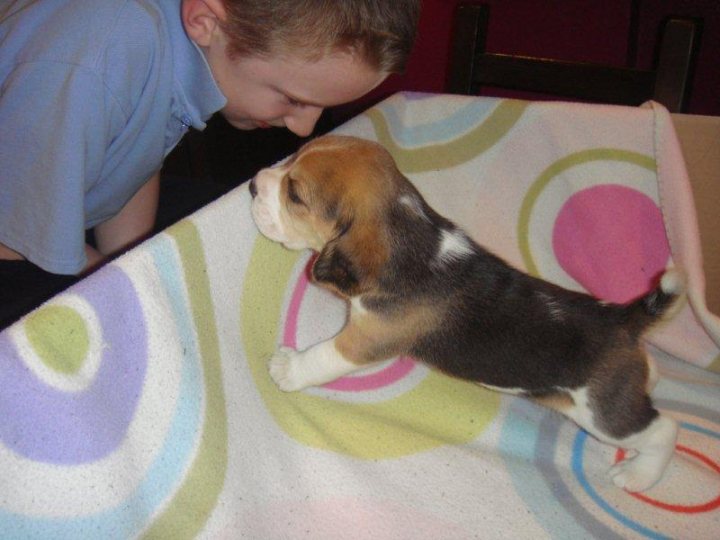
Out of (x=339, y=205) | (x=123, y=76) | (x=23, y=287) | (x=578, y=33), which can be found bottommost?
(x=578, y=33)

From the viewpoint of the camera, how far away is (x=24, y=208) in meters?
1.01

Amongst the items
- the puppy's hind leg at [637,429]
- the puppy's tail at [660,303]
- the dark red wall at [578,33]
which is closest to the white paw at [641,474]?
the puppy's hind leg at [637,429]

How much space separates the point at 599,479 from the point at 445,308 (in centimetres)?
45

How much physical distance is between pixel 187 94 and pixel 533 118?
821mm

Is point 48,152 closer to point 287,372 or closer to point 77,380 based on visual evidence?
point 77,380

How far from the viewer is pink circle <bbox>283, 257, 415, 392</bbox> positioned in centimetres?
123

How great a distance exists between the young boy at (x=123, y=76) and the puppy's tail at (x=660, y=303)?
0.65m

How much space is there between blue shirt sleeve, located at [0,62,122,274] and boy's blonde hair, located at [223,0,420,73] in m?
0.26

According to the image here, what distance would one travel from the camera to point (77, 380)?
730mm

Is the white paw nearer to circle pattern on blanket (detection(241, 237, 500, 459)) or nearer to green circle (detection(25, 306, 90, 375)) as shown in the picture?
circle pattern on blanket (detection(241, 237, 500, 459))

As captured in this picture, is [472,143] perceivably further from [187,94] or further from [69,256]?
[69,256]

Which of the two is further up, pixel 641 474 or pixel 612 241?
pixel 612 241

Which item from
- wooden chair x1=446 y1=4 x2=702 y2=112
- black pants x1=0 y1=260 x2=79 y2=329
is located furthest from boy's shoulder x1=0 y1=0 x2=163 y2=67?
wooden chair x1=446 y1=4 x2=702 y2=112

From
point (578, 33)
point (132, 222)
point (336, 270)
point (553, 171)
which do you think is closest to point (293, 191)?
point (336, 270)
